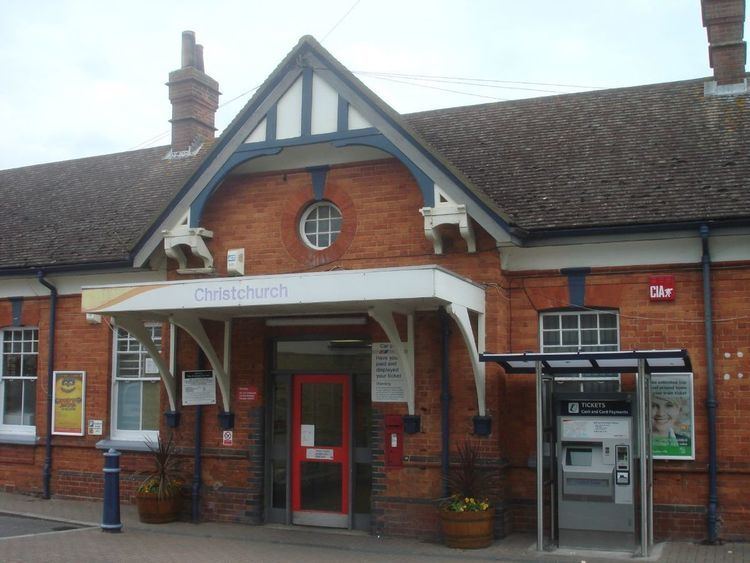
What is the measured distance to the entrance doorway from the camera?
12797 millimetres

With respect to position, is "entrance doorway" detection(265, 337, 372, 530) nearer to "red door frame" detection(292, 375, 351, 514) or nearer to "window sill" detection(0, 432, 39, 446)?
"red door frame" detection(292, 375, 351, 514)

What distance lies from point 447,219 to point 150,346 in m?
4.91

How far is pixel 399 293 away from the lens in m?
10.6

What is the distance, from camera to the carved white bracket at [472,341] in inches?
431

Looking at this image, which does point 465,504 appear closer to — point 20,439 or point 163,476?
point 163,476

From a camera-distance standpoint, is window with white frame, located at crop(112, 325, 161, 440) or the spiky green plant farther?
window with white frame, located at crop(112, 325, 161, 440)

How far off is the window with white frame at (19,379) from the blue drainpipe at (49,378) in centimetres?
62

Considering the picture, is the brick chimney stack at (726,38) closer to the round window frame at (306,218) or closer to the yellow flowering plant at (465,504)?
the round window frame at (306,218)

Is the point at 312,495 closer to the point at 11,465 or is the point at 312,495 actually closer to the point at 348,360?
the point at 348,360

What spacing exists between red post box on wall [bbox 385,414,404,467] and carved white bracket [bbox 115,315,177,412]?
11.7 feet

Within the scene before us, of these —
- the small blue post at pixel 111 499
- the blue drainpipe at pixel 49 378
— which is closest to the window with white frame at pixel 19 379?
the blue drainpipe at pixel 49 378

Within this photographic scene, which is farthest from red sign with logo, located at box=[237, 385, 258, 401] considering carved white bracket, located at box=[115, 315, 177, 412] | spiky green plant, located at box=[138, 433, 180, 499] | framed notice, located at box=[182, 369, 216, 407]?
spiky green plant, located at box=[138, 433, 180, 499]

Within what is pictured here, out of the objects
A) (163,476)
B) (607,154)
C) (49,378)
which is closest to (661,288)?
(607,154)

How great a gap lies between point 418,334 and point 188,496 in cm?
435
